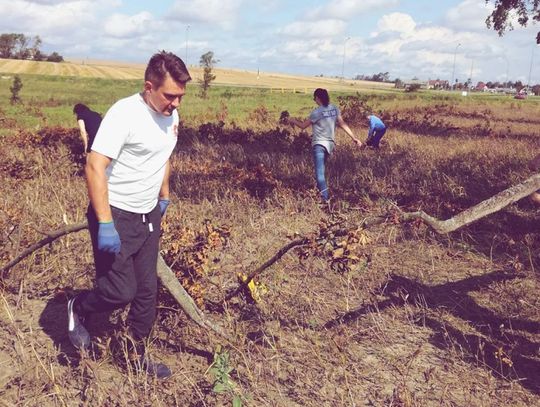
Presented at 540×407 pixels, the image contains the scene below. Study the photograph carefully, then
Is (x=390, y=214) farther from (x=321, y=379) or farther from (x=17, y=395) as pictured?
(x=17, y=395)

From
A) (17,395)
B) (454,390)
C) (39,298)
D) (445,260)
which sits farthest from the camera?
(445,260)

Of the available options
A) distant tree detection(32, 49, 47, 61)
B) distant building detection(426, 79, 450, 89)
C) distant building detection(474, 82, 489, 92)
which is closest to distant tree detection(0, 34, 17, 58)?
distant tree detection(32, 49, 47, 61)

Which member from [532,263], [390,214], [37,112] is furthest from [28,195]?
[37,112]

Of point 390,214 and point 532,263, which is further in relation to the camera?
point 532,263

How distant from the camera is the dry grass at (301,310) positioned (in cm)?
317

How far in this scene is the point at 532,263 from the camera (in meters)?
5.48

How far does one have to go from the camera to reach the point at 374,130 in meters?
10.1

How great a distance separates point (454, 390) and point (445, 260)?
2388 millimetres

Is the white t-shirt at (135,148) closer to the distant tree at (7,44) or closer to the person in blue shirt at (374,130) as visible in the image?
the person in blue shirt at (374,130)

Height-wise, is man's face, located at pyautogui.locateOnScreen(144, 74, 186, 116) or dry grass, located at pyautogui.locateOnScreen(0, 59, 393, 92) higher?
dry grass, located at pyautogui.locateOnScreen(0, 59, 393, 92)

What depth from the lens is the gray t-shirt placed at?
710 centimetres

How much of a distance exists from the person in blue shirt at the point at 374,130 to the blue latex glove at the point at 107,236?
7.69m

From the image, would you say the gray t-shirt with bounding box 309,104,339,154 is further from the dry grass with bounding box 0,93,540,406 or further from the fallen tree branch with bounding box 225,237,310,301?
the fallen tree branch with bounding box 225,237,310,301

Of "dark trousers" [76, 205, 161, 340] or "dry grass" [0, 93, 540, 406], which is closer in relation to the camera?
"dark trousers" [76, 205, 161, 340]
